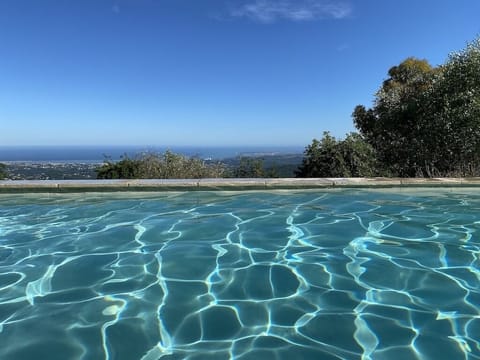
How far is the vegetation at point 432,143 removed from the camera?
8.72m

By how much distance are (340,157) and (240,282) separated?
604 cm

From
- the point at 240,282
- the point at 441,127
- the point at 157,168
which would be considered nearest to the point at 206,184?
the point at 157,168

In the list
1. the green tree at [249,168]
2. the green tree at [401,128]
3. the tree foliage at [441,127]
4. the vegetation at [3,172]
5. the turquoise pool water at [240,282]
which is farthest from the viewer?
the green tree at [401,128]

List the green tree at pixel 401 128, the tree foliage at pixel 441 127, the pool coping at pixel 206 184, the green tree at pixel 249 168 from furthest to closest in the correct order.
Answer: the green tree at pixel 401 128, the green tree at pixel 249 168, the tree foliage at pixel 441 127, the pool coping at pixel 206 184

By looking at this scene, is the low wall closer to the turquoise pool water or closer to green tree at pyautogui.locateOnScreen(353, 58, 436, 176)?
the turquoise pool water

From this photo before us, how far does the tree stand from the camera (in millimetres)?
8906

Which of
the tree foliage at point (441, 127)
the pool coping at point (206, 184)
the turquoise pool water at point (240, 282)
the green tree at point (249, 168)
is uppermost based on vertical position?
the tree foliage at point (441, 127)

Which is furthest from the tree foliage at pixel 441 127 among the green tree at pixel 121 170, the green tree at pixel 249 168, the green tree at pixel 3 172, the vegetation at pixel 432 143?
the green tree at pixel 3 172

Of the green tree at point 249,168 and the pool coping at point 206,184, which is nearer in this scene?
the pool coping at point 206,184

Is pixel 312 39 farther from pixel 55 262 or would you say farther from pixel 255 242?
pixel 55 262

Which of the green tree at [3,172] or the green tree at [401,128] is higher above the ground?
the green tree at [401,128]

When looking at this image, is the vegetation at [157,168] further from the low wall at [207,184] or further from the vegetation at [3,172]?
the vegetation at [3,172]

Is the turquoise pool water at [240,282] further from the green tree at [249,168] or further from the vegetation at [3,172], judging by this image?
the green tree at [249,168]

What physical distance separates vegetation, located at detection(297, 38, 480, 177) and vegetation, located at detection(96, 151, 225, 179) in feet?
8.48
